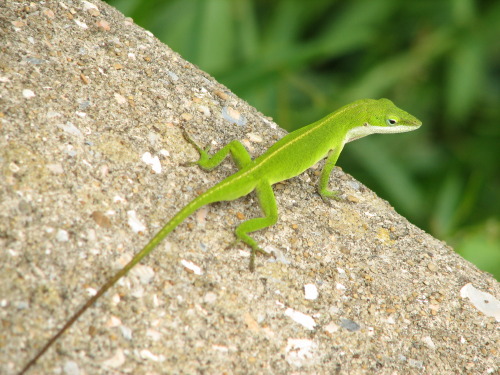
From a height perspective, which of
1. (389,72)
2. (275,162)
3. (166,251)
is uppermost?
(275,162)

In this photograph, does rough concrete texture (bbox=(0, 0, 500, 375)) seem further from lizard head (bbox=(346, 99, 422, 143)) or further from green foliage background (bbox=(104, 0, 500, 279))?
green foliage background (bbox=(104, 0, 500, 279))

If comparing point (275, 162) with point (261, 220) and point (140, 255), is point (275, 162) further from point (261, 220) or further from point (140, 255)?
point (140, 255)

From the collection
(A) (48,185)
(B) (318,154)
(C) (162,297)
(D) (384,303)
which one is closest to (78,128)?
(A) (48,185)

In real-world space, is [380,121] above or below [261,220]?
above

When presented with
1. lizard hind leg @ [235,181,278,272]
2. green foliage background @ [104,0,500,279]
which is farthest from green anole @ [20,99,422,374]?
green foliage background @ [104,0,500,279]

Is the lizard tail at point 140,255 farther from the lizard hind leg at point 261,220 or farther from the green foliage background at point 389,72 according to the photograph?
the green foliage background at point 389,72

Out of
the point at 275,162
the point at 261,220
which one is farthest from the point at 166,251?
the point at 275,162

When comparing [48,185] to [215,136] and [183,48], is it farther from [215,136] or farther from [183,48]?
[183,48]
